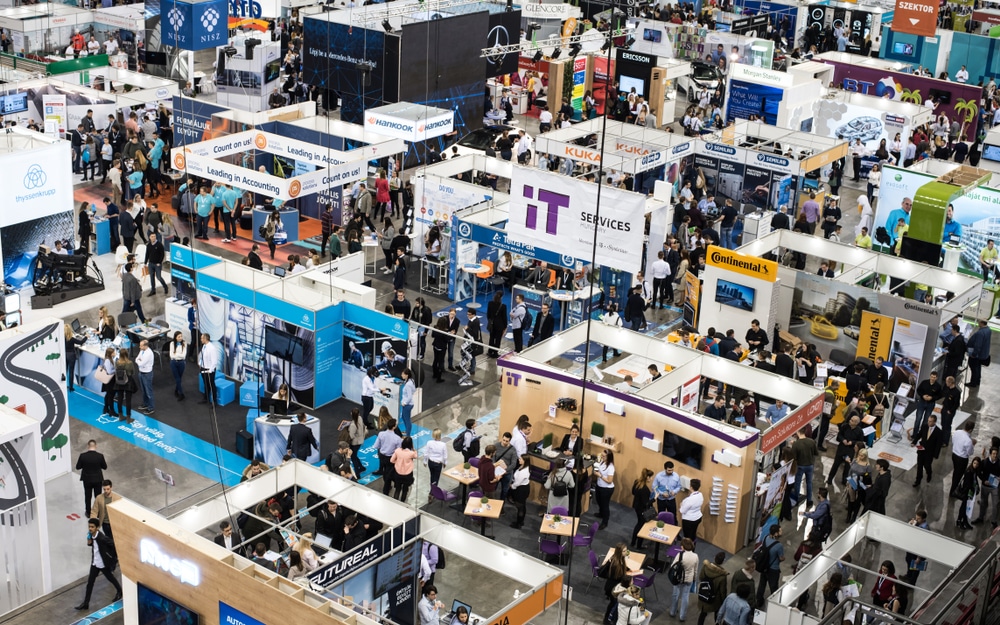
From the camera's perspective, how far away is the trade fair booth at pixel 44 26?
32969mm

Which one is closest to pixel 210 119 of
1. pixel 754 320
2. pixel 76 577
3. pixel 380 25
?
pixel 380 25

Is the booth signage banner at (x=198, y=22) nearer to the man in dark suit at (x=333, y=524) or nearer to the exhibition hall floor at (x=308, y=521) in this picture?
the exhibition hall floor at (x=308, y=521)

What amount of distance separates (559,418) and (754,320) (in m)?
4.33

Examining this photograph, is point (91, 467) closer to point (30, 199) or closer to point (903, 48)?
point (30, 199)

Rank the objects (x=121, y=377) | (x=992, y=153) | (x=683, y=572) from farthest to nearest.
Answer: (x=992, y=153) → (x=121, y=377) → (x=683, y=572)

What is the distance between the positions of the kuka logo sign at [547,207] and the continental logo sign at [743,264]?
368 centimetres

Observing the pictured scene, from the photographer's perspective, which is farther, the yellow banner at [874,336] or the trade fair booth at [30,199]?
the trade fair booth at [30,199]

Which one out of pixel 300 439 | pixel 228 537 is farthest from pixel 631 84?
pixel 228 537

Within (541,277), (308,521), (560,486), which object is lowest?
(308,521)

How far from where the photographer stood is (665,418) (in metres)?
14.9

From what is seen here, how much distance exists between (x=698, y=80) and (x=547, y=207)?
19448 mm

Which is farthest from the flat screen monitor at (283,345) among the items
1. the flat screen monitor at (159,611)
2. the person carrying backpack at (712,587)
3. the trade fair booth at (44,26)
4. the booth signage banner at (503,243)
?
the trade fair booth at (44,26)

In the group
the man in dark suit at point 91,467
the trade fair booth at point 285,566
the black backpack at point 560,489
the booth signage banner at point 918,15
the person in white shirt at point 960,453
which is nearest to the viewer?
the trade fair booth at point 285,566

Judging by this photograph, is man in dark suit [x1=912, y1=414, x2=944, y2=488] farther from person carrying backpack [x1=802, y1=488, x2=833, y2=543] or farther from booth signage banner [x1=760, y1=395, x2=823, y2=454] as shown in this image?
person carrying backpack [x1=802, y1=488, x2=833, y2=543]
